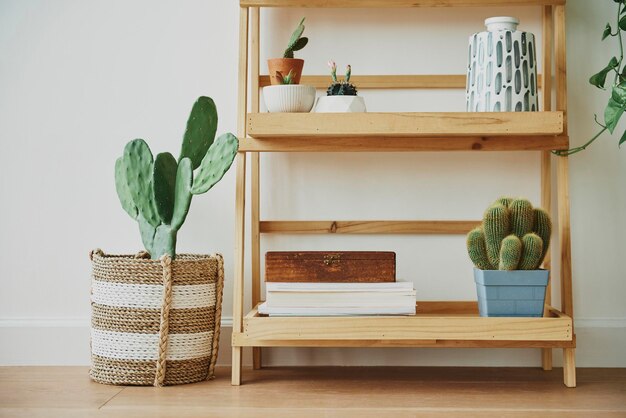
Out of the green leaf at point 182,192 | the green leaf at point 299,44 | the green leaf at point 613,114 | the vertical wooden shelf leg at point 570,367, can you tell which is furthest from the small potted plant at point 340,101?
the vertical wooden shelf leg at point 570,367

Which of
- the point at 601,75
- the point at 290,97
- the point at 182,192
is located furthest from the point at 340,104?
the point at 601,75

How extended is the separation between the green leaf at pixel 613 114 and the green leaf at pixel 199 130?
36.1 inches

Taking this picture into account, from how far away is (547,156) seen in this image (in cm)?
215

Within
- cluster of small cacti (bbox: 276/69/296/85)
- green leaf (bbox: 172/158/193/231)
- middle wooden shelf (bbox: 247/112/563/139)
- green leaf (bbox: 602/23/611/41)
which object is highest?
green leaf (bbox: 602/23/611/41)

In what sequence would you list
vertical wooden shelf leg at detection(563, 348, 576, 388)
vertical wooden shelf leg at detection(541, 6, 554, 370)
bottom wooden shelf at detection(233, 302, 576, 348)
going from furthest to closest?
vertical wooden shelf leg at detection(541, 6, 554, 370)
vertical wooden shelf leg at detection(563, 348, 576, 388)
bottom wooden shelf at detection(233, 302, 576, 348)

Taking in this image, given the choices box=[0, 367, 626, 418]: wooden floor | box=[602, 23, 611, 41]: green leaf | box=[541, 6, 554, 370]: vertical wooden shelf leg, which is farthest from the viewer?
box=[541, 6, 554, 370]: vertical wooden shelf leg

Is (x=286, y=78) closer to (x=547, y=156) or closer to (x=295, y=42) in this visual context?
(x=295, y=42)

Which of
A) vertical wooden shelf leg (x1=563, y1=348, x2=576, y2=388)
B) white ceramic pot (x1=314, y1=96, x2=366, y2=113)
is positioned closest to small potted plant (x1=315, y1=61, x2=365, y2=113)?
white ceramic pot (x1=314, y1=96, x2=366, y2=113)

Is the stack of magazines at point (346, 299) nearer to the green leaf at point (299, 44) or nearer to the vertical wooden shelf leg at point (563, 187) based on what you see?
the vertical wooden shelf leg at point (563, 187)

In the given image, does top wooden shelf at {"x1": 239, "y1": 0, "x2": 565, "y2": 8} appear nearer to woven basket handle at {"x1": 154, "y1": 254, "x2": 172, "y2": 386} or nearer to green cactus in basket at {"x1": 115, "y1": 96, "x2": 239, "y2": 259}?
green cactus in basket at {"x1": 115, "y1": 96, "x2": 239, "y2": 259}

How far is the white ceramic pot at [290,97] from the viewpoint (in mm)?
1922

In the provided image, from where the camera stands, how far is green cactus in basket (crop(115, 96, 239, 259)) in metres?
1.92

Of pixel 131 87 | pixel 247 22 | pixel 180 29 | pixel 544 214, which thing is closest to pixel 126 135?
pixel 131 87

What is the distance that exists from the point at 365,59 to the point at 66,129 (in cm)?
82
